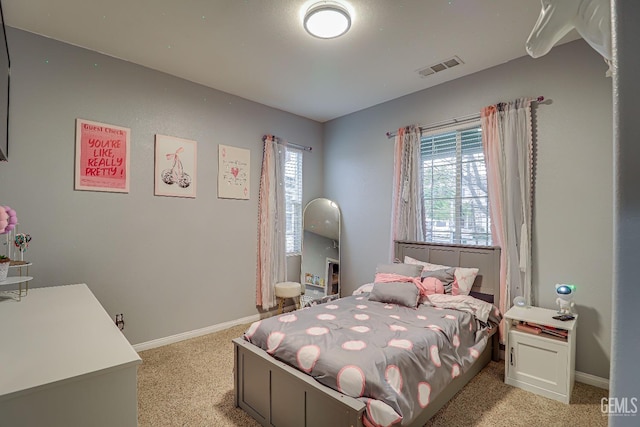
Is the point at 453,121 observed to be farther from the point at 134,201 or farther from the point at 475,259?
the point at 134,201

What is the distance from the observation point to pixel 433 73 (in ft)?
10.3

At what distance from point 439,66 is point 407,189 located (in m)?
1.29

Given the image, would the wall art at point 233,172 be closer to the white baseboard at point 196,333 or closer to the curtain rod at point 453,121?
the white baseboard at point 196,333

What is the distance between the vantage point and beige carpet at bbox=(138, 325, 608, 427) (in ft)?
6.55

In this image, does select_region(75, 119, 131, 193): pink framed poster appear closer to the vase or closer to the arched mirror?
the vase

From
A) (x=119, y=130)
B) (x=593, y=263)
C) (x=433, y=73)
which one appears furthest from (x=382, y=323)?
(x=119, y=130)

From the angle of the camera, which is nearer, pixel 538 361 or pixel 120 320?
pixel 538 361

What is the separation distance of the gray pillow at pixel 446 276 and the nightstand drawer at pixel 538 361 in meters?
0.62

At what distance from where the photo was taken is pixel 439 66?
298 centimetres

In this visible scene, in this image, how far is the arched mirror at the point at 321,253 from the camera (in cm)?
431

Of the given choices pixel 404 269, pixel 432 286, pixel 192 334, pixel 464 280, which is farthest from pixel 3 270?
pixel 464 280

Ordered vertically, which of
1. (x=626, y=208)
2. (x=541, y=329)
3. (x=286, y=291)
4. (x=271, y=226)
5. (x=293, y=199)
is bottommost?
(x=286, y=291)

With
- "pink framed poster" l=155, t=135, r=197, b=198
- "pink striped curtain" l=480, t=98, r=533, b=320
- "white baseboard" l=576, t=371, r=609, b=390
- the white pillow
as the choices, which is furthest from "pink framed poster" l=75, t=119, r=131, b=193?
"white baseboard" l=576, t=371, r=609, b=390

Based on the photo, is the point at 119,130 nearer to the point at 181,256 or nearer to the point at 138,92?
the point at 138,92
